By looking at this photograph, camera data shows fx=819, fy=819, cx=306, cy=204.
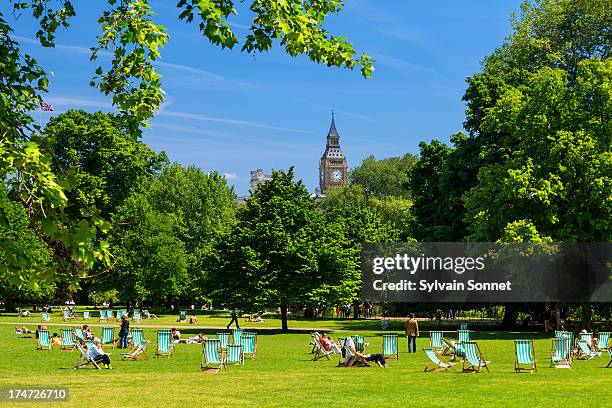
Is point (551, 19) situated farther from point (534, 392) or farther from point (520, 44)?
point (534, 392)

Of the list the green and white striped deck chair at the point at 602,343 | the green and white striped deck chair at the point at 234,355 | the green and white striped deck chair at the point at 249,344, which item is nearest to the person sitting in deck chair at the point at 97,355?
the green and white striped deck chair at the point at 234,355

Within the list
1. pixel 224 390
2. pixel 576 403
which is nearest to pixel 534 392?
pixel 576 403

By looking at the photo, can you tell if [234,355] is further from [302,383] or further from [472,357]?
[472,357]

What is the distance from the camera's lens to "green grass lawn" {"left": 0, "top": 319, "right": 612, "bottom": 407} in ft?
57.4

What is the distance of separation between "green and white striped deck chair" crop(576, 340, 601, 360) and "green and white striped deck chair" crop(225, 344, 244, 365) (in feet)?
37.8

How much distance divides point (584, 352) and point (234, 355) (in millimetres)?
11937

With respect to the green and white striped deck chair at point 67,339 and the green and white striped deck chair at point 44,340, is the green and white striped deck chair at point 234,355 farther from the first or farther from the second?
the green and white striped deck chair at point 44,340

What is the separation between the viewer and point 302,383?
21.0 m


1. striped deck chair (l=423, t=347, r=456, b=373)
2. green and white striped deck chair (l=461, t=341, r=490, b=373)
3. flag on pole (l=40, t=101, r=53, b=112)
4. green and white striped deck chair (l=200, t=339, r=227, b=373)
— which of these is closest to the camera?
flag on pole (l=40, t=101, r=53, b=112)

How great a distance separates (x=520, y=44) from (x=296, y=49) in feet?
162

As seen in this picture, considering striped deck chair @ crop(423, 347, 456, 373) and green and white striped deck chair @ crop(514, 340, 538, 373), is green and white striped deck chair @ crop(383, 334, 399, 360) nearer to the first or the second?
striped deck chair @ crop(423, 347, 456, 373)

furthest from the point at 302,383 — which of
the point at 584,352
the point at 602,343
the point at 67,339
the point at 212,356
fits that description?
the point at 67,339

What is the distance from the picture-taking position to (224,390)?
63.6 feet

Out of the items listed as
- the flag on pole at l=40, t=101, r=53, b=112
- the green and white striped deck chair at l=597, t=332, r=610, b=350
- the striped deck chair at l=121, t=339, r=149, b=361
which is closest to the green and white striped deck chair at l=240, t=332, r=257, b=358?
the striped deck chair at l=121, t=339, r=149, b=361
